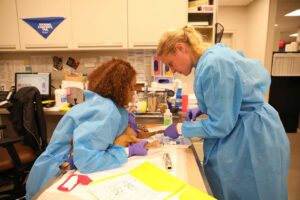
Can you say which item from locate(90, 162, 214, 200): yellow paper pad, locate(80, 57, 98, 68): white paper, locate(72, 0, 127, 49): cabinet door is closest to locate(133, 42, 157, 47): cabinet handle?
locate(72, 0, 127, 49): cabinet door

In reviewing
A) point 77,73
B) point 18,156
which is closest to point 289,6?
point 77,73

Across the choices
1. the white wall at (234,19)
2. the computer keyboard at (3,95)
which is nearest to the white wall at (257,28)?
the white wall at (234,19)

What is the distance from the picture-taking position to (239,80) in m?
1.05

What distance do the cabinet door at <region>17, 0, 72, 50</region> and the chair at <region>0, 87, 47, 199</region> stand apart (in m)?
0.80

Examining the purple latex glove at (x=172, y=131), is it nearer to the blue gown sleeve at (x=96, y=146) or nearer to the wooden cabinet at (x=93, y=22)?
the blue gown sleeve at (x=96, y=146)

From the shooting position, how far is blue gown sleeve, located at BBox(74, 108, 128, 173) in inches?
38.8

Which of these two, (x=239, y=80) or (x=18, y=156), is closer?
(x=239, y=80)

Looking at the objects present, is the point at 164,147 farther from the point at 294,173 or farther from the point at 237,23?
the point at 237,23

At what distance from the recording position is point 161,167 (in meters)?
1.07

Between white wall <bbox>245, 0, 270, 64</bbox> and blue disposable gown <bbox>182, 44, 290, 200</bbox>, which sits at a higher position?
white wall <bbox>245, 0, 270, 64</bbox>

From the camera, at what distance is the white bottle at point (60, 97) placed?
7.63 ft

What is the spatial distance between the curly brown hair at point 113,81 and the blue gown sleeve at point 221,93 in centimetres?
38

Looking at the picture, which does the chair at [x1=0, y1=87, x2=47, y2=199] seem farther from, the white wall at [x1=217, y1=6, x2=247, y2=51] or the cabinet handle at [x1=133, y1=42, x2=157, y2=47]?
the white wall at [x1=217, y1=6, x2=247, y2=51]

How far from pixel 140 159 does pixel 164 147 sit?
0.21m
